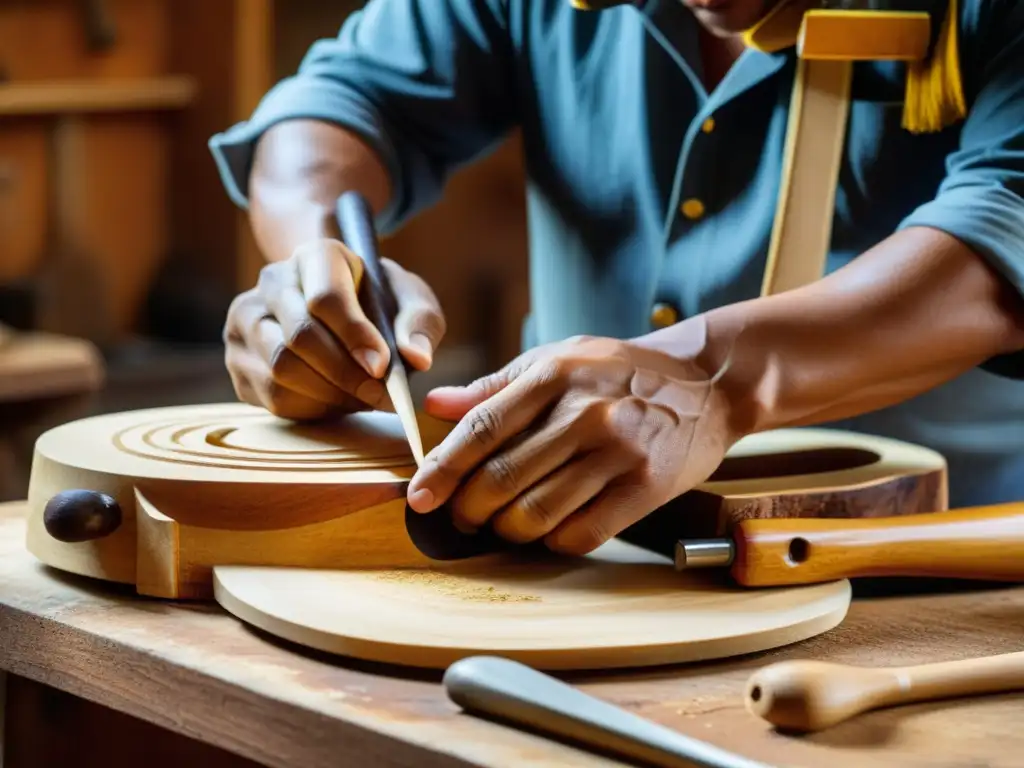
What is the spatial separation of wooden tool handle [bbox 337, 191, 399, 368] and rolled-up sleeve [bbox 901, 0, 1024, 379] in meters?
0.42

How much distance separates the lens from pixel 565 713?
739mm

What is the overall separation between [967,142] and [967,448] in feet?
1.16

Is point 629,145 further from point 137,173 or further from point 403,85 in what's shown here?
point 137,173

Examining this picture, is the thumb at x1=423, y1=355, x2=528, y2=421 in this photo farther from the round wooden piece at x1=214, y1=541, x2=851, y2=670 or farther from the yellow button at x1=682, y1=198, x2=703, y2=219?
the yellow button at x1=682, y1=198, x2=703, y2=219

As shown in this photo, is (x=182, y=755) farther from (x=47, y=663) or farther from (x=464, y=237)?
(x=464, y=237)

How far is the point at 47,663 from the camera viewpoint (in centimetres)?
94

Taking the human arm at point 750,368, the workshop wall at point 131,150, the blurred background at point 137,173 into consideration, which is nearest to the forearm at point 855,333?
the human arm at point 750,368

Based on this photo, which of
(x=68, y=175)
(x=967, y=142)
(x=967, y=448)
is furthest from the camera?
(x=68, y=175)

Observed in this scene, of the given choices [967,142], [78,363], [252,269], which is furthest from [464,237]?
[967,142]

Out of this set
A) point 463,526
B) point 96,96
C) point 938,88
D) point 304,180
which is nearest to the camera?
point 463,526

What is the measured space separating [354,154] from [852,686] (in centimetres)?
85

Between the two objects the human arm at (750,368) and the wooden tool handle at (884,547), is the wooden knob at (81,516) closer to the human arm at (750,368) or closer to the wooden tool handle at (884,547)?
the human arm at (750,368)

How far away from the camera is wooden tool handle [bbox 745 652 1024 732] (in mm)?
762

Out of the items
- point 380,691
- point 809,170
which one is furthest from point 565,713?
point 809,170
